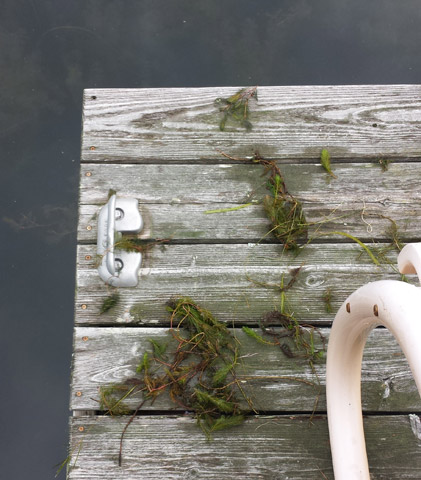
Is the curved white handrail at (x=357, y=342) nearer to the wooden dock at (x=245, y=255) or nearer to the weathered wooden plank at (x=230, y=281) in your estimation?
the wooden dock at (x=245, y=255)

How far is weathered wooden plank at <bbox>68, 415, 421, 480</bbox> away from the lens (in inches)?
66.2

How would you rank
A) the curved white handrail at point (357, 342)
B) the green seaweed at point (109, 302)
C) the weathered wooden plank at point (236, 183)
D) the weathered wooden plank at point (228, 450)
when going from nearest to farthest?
the curved white handrail at point (357, 342)
the weathered wooden plank at point (228, 450)
the green seaweed at point (109, 302)
the weathered wooden plank at point (236, 183)

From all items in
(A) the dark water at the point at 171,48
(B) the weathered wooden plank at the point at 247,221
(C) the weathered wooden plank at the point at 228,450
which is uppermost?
(A) the dark water at the point at 171,48

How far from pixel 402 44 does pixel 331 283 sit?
235 centimetres

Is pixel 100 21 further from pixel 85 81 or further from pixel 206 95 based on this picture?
pixel 206 95

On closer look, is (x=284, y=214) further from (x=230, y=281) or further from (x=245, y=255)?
(x=230, y=281)

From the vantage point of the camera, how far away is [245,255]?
6.08ft

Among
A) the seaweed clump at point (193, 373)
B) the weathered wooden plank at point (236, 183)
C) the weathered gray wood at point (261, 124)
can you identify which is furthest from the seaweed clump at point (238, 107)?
the seaweed clump at point (193, 373)

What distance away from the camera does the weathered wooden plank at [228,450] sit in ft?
5.52

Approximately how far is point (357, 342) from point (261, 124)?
103 cm

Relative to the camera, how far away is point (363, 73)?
3375 millimetres

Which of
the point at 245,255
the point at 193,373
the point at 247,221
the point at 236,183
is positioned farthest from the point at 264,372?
the point at 236,183

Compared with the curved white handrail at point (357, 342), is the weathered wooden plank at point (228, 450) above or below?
below

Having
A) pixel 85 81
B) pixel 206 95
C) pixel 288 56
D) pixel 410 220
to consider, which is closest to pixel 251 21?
pixel 288 56
